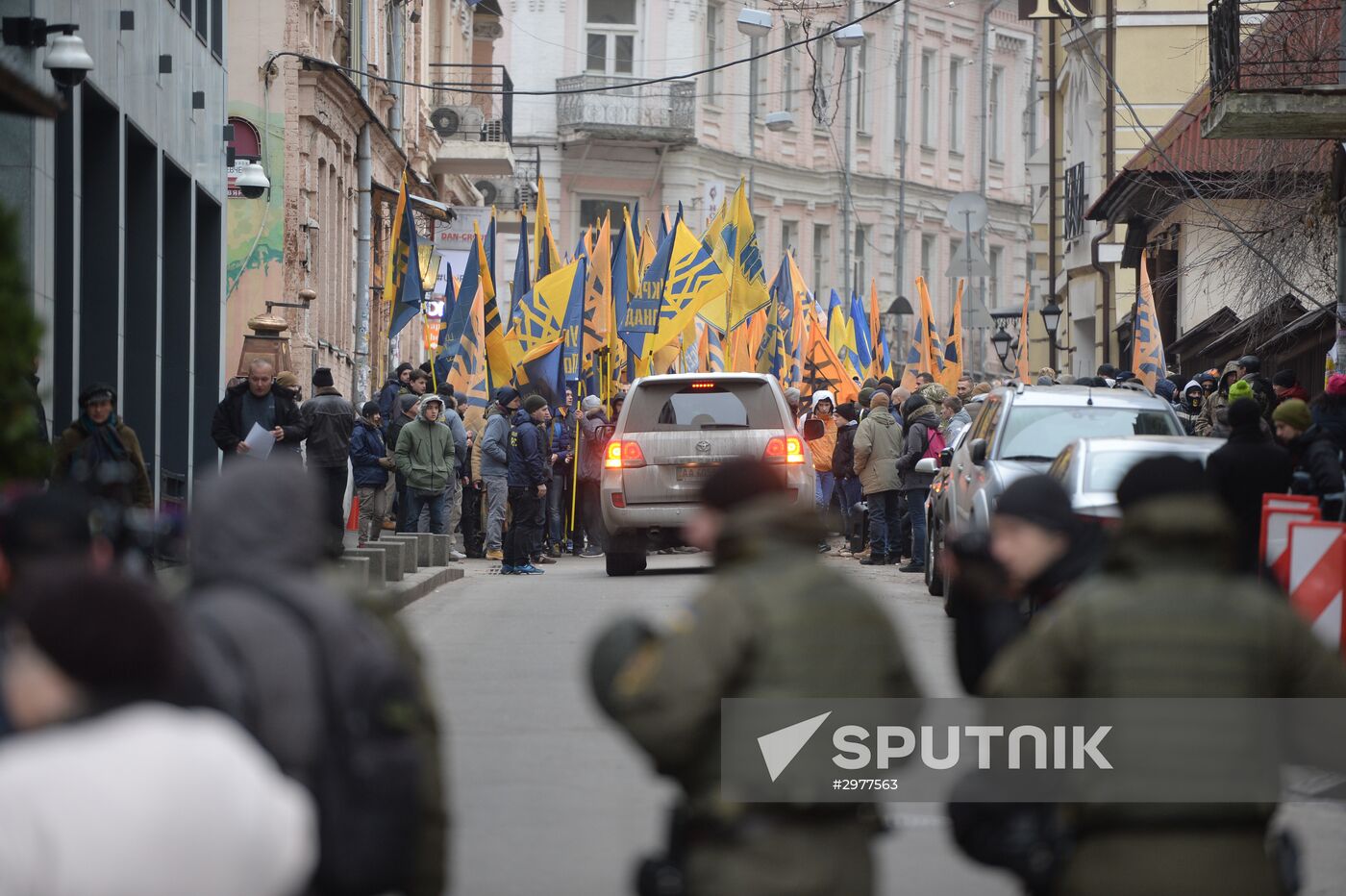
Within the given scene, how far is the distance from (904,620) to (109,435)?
5.99 meters

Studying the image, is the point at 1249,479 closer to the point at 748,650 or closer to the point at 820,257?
the point at 748,650

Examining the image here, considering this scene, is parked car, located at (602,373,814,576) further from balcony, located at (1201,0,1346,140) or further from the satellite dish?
the satellite dish

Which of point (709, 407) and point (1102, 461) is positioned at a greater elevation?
point (709, 407)

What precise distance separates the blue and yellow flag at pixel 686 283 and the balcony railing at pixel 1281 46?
963 cm

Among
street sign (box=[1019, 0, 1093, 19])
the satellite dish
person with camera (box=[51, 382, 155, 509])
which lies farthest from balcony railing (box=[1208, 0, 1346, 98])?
the satellite dish

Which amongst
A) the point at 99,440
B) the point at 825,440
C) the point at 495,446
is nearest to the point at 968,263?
the point at 825,440

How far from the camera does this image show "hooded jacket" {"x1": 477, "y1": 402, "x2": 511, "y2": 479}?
22.7 metres

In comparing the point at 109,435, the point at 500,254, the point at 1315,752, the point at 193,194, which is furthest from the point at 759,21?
the point at 1315,752

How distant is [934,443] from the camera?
22109mm

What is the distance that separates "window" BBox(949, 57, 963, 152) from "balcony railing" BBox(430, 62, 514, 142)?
23547mm

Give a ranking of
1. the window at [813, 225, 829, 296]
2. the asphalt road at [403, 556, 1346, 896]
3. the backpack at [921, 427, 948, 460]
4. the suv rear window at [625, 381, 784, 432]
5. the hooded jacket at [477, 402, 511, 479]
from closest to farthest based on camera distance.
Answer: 1. the asphalt road at [403, 556, 1346, 896]
2. the suv rear window at [625, 381, 784, 432]
3. the backpack at [921, 427, 948, 460]
4. the hooded jacket at [477, 402, 511, 479]
5. the window at [813, 225, 829, 296]

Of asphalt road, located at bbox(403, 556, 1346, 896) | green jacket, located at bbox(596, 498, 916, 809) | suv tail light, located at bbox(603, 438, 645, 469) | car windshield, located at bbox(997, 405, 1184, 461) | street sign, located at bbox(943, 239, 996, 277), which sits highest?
street sign, located at bbox(943, 239, 996, 277)

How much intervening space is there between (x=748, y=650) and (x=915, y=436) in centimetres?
1766

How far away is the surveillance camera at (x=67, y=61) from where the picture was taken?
15164mm
